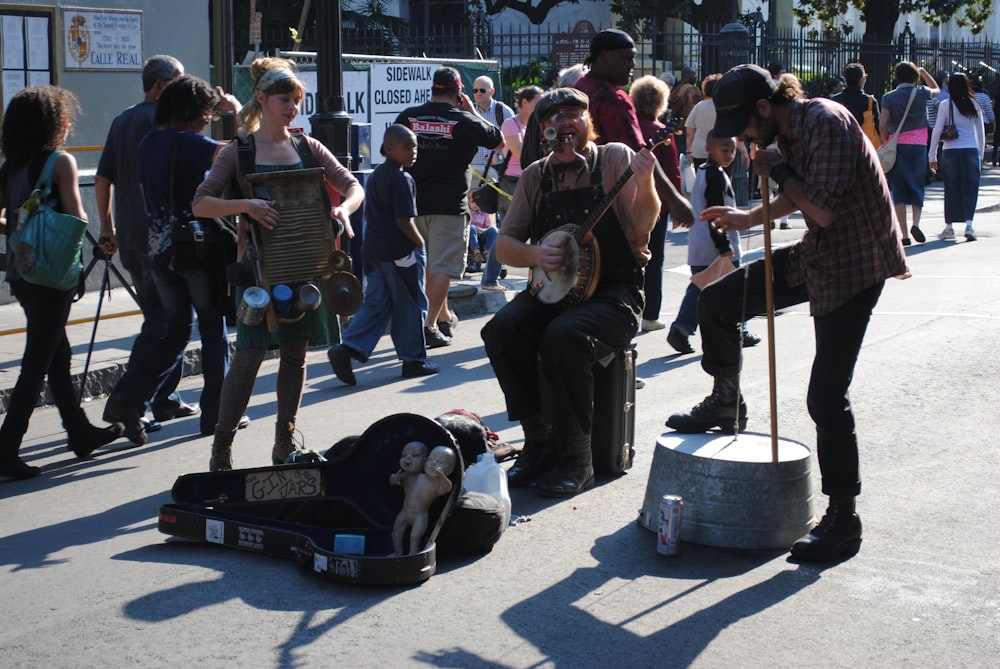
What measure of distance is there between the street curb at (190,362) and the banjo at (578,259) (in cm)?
168

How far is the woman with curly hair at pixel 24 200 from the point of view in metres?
6.03

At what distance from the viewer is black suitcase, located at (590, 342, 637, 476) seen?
5.75 metres

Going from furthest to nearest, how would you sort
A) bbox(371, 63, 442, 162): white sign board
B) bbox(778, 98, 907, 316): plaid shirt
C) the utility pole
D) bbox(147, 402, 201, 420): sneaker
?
1. bbox(371, 63, 442, 162): white sign board
2. the utility pole
3. bbox(147, 402, 201, 420): sneaker
4. bbox(778, 98, 907, 316): plaid shirt

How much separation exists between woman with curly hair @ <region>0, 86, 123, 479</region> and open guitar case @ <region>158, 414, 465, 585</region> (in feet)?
4.75

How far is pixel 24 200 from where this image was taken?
20.1ft

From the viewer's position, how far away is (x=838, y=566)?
4.69 m

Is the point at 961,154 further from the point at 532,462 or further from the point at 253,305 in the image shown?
the point at 253,305

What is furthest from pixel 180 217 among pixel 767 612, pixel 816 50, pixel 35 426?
pixel 816 50

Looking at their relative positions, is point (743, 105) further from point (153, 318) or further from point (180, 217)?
point (153, 318)

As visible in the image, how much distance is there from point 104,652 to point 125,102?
331 inches

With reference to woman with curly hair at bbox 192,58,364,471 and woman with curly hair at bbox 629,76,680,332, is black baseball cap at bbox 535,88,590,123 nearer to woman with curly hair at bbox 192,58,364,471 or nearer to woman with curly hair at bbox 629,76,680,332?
woman with curly hair at bbox 192,58,364,471

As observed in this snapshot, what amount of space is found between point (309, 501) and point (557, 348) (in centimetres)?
126

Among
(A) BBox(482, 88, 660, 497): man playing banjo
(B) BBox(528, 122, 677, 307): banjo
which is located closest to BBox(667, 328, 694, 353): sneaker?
(A) BBox(482, 88, 660, 497): man playing banjo

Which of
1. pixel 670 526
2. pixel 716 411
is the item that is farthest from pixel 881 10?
pixel 670 526
